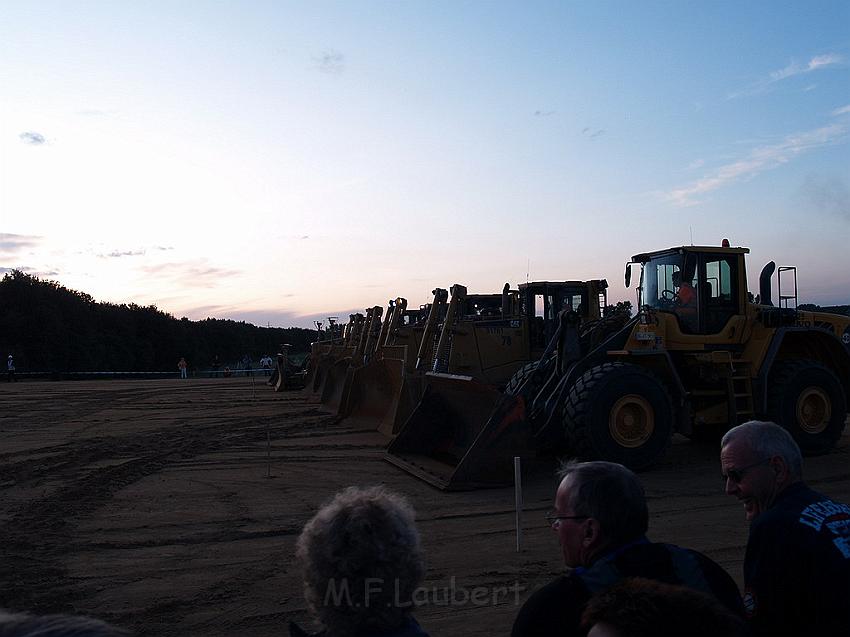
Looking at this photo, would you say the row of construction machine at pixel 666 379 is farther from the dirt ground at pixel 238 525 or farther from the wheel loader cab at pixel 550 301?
the wheel loader cab at pixel 550 301

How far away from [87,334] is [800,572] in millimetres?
57900

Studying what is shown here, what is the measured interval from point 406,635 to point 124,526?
636 centimetres

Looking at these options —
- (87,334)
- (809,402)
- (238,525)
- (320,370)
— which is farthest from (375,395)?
(87,334)

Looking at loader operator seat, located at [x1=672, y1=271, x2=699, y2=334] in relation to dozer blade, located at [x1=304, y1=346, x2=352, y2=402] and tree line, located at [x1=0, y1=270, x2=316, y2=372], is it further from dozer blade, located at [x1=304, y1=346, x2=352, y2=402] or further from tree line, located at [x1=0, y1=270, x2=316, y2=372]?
tree line, located at [x1=0, y1=270, x2=316, y2=372]

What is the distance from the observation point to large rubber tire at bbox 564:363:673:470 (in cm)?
941

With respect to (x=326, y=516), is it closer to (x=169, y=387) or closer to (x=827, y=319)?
(x=827, y=319)

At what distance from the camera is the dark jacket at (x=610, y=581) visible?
220 cm

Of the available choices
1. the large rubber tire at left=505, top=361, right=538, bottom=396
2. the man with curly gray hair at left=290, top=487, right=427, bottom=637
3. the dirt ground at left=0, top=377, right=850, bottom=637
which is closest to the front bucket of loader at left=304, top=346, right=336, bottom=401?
the dirt ground at left=0, top=377, right=850, bottom=637

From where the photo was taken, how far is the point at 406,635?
6.47 feet

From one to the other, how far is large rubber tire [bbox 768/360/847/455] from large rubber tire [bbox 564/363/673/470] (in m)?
2.10

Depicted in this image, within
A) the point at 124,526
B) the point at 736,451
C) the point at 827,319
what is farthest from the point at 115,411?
the point at 736,451

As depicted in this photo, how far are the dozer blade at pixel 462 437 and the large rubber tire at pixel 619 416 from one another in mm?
789

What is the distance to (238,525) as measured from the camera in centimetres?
749

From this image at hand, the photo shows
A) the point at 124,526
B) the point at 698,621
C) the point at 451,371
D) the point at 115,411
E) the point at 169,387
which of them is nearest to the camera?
the point at 698,621
